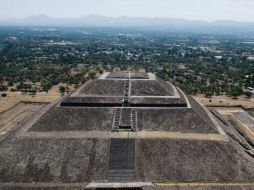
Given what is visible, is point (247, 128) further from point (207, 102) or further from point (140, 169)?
point (140, 169)

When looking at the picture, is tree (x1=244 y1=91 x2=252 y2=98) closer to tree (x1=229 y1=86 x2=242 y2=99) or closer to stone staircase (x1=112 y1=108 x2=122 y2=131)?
tree (x1=229 y1=86 x2=242 y2=99)

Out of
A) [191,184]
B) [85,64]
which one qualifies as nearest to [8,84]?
[85,64]

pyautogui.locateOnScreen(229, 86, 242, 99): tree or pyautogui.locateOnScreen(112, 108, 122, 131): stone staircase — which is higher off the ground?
pyautogui.locateOnScreen(112, 108, 122, 131): stone staircase

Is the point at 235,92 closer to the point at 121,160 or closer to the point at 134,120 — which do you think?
the point at 134,120

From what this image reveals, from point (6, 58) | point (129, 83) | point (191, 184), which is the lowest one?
point (6, 58)

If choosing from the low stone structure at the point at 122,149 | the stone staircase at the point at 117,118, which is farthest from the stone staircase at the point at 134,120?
the stone staircase at the point at 117,118

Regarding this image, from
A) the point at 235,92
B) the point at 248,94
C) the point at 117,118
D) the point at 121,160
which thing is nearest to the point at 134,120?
the point at 117,118

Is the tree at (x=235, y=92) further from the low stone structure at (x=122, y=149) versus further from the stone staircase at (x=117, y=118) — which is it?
the stone staircase at (x=117, y=118)

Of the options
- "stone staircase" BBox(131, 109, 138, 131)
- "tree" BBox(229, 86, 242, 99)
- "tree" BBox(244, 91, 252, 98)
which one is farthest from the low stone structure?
"tree" BBox(244, 91, 252, 98)
